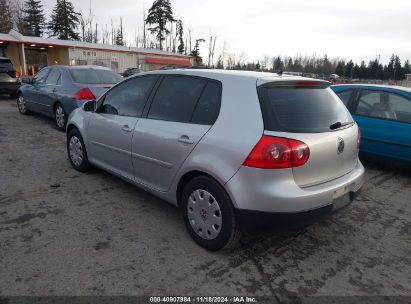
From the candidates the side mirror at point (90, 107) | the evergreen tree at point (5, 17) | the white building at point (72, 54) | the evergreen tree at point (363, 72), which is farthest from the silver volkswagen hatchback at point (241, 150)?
the evergreen tree at point (363, 72)

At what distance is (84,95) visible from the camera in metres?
7.37

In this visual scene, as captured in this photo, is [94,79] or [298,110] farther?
[94,79]

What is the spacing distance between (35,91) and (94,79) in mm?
2240

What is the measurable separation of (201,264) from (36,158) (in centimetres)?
433

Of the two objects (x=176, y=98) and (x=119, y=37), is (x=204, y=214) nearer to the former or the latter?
(x=176, y=98)

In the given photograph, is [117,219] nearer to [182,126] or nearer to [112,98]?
[182,126]

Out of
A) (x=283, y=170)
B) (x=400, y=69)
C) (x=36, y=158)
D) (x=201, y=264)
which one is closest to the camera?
(x=283, y=170)

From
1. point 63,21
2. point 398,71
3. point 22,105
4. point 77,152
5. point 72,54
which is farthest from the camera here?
point 398,71

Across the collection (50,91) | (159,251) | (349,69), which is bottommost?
(159,251)

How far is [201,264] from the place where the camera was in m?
2.89

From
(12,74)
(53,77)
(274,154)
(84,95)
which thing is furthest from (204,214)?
(12,74)

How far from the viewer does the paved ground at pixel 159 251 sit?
2.61 metres

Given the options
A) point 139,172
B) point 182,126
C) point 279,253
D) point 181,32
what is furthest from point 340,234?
point 181,32

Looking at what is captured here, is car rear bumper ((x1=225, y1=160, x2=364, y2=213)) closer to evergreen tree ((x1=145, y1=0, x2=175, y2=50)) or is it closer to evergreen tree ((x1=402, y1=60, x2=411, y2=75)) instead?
evergreen tree ((x1=145, y1=0, x2=175, y2=50))
